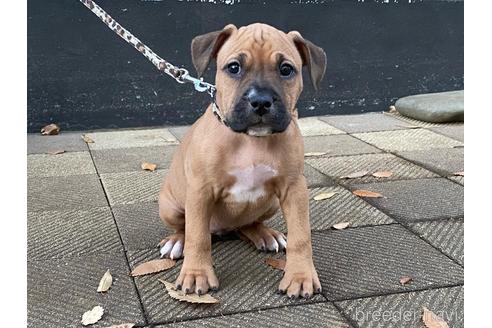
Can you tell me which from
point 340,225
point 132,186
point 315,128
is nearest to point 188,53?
point 315,128

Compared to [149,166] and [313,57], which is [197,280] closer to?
[313,57]

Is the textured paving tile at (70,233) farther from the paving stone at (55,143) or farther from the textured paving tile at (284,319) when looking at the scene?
the paving stone at (55,143)

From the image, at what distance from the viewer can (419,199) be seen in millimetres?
4559

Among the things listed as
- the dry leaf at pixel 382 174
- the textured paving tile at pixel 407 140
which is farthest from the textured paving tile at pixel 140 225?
the textured paving tile at pixel 407 140

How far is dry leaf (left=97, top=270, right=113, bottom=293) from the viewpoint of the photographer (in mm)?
3081

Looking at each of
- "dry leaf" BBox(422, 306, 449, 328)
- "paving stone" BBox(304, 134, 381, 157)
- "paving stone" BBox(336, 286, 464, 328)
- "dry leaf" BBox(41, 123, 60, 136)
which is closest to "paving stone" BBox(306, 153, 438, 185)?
"paving stone" BBox(304, 134, 381, 157)

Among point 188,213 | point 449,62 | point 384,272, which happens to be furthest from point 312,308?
point 449,62

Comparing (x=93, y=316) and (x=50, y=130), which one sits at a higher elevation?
(x=50, y=130)

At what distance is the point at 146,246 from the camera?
3680mm

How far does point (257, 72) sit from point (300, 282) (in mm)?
1116

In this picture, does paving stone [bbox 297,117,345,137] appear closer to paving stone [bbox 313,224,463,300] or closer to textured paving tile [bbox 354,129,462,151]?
textured paving tile [bbox 354,129,462,151]

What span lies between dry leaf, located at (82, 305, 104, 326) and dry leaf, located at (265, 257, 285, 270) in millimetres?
1023

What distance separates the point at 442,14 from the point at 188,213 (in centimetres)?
720

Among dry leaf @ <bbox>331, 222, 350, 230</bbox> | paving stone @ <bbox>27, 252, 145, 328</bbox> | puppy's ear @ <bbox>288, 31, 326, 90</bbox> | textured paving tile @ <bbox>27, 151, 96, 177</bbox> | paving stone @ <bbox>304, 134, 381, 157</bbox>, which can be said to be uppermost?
puppy's ear @ <bbox>288, 31, 326, 90</bbox>
